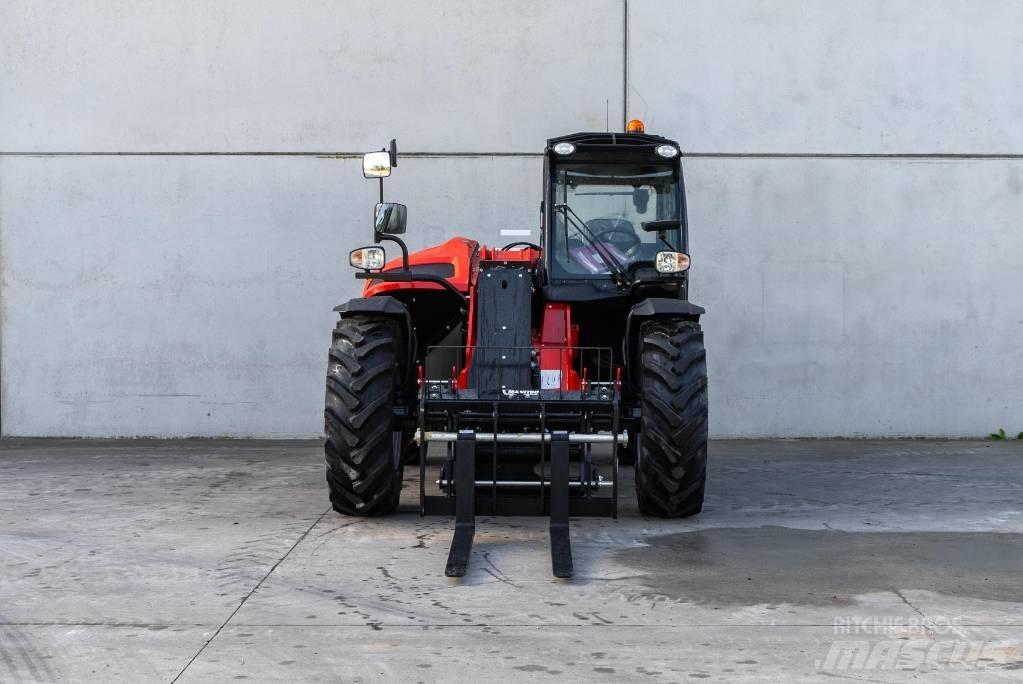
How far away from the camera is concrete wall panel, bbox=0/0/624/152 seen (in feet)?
42.3

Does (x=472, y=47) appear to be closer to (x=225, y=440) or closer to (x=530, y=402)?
(x=225, y=440)

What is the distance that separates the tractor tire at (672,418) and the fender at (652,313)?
96 mm

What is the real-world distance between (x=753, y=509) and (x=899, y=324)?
4941 millimetres

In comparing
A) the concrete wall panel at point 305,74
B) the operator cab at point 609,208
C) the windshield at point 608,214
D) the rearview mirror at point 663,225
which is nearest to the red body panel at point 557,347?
the operator cab at point 609,208

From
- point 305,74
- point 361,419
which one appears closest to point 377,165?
point 361,419

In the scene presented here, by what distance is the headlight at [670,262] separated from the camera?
826 cm

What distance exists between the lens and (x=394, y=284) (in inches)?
350

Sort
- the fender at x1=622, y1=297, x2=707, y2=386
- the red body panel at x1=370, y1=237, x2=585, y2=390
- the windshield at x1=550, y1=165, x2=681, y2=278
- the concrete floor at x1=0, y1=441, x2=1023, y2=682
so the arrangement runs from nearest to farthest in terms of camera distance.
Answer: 1. the concrete floor at x1=0, y1=441, x2=1023, y2=682
2. the fender at x1=622, y1=297, x2=707, y2=386
3. the red body panel at x1=370, y1=237, x2=585, y2=390
4. the windshield at x1=550, y1=165, x2=681, y2=278

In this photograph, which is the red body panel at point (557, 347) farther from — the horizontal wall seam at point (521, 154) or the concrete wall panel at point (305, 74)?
the concrete wall panel at point (305, 74)

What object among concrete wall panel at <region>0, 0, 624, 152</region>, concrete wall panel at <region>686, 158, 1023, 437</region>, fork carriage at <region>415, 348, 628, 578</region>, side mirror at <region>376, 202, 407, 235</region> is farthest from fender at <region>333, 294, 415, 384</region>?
concrete wall panel at <region>686, 158, 1023, 437</region>

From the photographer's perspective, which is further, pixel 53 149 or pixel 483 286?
pixel 53 149

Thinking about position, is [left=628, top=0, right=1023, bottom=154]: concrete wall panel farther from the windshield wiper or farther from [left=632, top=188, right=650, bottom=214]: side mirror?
the windshield wiper

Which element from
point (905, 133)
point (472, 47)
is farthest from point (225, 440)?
point (905, 133)

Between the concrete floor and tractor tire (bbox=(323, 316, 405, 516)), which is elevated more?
tractor tire (bbox=(323, 316, 405, 516))
